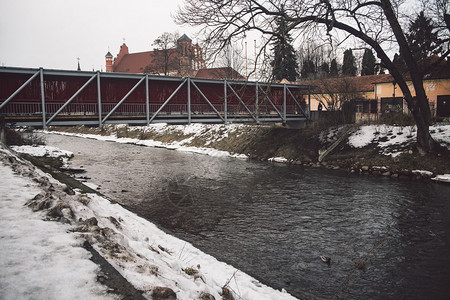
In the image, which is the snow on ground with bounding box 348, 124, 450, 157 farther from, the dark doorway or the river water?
the dark doorway

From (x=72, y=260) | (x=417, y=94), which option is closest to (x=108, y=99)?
(x=72, y=260)

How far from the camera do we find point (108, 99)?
18547 mm

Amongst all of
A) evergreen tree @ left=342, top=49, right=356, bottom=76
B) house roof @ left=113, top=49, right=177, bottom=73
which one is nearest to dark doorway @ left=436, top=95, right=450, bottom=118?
evergreen tree @ left=342, top=49, right=356, bottom=76

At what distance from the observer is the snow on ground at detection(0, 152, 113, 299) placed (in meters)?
2.84

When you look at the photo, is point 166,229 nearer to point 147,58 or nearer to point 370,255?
point 370,255

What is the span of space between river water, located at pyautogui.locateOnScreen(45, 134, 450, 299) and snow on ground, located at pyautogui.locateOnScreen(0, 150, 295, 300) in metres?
1.01

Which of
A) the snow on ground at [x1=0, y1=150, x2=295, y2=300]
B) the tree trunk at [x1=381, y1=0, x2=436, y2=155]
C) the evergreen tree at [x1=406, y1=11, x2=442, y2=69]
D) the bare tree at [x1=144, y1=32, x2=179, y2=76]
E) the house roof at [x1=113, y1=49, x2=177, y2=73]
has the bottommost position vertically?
the snow on ground at [x1=0, y1=150, x2=295, y2=300]

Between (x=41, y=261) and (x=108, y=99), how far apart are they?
652 inches

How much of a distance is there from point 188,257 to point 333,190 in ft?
29.6

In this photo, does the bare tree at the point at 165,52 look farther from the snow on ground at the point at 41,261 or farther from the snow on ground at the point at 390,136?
the snow on ground at the point at 41,261

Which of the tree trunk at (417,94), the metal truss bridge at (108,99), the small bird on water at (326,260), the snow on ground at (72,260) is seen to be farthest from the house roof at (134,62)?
the small bird on water at (326,260)

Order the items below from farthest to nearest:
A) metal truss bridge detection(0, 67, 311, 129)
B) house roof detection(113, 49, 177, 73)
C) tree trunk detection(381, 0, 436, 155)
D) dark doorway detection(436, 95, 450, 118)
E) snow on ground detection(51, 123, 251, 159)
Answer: house roof detection(113, 49, 177, 73) < dark doorway detection(436, 95, 450, 118) < snow on ground detection(51, 123, 251, 159) < metal truss bridge detection(0, 67, 311, 129) < tree trunk detection(381, 0, 436, 155)

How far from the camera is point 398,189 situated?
43.9ft

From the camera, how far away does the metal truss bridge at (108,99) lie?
1574 cm
